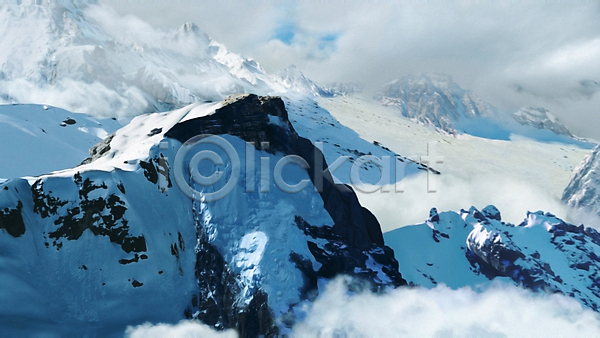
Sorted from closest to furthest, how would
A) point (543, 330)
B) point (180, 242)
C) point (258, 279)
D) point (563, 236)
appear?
point (258, 279) → point (180, 242) → point (543, 330) → point (563, 236)

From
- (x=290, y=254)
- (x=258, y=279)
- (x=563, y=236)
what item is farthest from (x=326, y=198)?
(x=563, y=236)

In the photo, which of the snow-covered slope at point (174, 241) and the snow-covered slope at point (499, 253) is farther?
the snow-covered slope at point (499, 253)

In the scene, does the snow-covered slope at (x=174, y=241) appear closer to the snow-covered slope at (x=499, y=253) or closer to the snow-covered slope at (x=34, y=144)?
the snow-covered slope at (x=499, y=253)

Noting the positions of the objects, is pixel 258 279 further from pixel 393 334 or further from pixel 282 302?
pixel 393 334

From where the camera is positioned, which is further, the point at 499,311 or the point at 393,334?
the point at 499,311

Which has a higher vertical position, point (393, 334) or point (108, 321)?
point (108, 321)

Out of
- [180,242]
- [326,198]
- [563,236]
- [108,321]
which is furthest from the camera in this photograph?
[563,236]

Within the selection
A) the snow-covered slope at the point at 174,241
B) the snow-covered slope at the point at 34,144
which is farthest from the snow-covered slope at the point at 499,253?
the snow-covered slope at the point at 34,144

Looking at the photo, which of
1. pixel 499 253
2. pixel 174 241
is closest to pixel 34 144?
pixel 174 241

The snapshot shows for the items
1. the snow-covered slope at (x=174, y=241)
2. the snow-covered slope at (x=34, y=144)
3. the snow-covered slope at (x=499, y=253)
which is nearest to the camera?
the snow-covered slope at (x=174, y=241)
